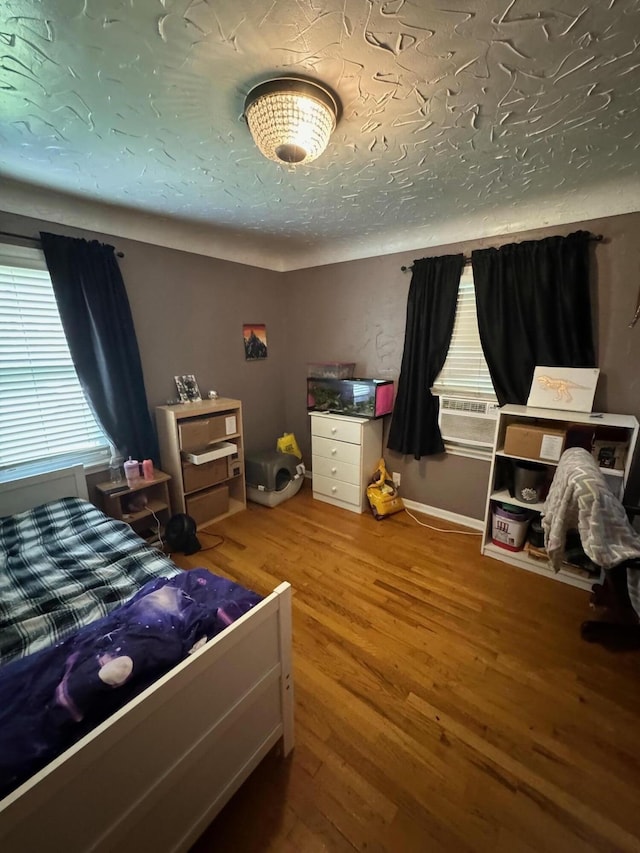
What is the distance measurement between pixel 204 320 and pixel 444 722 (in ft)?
9.84

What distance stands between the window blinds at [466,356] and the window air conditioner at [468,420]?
6 cm

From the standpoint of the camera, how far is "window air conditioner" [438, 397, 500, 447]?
98.7 inches

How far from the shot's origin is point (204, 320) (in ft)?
9.46

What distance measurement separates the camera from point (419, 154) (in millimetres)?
1532

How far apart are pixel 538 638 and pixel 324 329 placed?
110 inches

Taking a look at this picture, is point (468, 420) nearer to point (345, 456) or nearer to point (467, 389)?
point (467, 389)

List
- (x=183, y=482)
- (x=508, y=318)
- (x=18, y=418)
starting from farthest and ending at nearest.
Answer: (x=183, y=482)
(x=508, y=318)
(x=18, y=418)

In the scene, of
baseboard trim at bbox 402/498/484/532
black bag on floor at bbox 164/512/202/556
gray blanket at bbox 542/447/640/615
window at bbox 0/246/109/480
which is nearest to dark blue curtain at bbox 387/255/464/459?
baseboard trim at bbox 402/498/484/532

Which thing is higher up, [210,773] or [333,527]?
[210,773]

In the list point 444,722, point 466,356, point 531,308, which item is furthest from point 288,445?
point 444,722

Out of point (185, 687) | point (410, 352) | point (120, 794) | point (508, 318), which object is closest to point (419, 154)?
point (508, 318)

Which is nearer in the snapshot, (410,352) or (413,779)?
(413,779)

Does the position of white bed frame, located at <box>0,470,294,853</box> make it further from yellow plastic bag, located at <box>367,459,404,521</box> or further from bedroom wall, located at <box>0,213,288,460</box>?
bedroom wall, located at <box>0,213,288,460</box>

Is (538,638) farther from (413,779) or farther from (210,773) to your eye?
(210,773)
